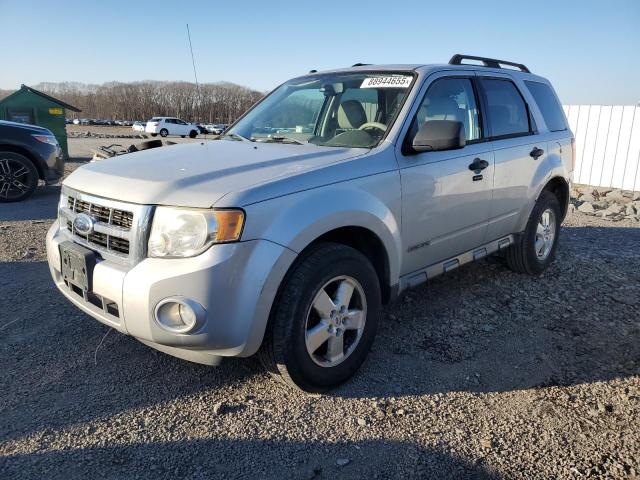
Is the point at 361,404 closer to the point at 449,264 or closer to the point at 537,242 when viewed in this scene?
the point at 449,264

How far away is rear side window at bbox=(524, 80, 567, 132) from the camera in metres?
4.98

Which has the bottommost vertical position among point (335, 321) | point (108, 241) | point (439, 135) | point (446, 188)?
point (335, 321)

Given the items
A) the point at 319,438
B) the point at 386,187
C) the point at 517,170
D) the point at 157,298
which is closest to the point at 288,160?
the point at 386,187

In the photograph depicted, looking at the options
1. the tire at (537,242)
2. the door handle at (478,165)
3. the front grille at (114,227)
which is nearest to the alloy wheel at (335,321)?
the front grille at (114,227)

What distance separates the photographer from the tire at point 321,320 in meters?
2.64

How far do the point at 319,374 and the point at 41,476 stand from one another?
1.40 meters

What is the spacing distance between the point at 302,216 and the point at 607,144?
43.3 ft

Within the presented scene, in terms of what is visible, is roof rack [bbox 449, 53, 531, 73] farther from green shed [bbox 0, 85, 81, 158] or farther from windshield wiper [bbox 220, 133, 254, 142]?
green shed [bbox 0, 85, 81, 158]


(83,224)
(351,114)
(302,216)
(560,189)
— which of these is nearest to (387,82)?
(351,114)

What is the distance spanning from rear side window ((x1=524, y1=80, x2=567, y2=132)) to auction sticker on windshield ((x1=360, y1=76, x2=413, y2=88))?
189cm

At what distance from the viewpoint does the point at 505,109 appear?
4445 mm

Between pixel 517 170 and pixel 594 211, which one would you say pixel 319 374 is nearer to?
pixel 517 170

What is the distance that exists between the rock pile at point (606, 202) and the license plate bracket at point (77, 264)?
350 inches

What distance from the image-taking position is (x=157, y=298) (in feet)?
7.95
